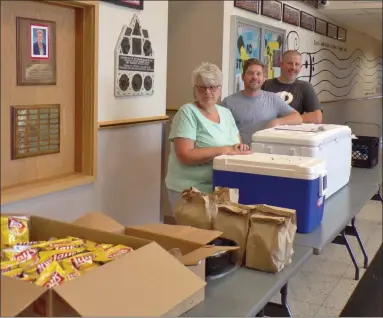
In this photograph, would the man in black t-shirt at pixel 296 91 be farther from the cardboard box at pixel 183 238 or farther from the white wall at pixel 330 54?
the cardboard box at pixel 183 238

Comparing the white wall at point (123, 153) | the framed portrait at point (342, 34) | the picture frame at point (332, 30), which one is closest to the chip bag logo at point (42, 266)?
the white wall at point (123, 153)

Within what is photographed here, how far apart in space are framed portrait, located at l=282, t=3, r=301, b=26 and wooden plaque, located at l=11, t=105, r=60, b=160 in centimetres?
347

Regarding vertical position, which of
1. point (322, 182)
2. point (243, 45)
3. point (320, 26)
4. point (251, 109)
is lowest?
point (322, 182)

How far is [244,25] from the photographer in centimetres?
425

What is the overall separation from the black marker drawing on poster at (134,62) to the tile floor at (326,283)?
53.7 inches

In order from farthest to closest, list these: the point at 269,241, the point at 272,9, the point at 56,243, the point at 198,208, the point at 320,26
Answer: the point at 320,26 < the point at 272,9 < the point at 198,208 < the point at 269,241 < the point at 56,243

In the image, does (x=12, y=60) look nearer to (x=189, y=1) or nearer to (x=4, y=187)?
(x=4, y=187)

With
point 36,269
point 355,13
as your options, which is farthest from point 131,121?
point 355,13

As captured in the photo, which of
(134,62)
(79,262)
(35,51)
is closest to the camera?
(79,262)

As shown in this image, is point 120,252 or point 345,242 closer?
point 120,252

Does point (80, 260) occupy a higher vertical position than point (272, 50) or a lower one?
lower

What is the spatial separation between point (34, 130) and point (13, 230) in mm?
824

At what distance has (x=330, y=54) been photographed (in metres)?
7.00

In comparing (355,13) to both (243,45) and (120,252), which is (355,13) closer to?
(243,45)
